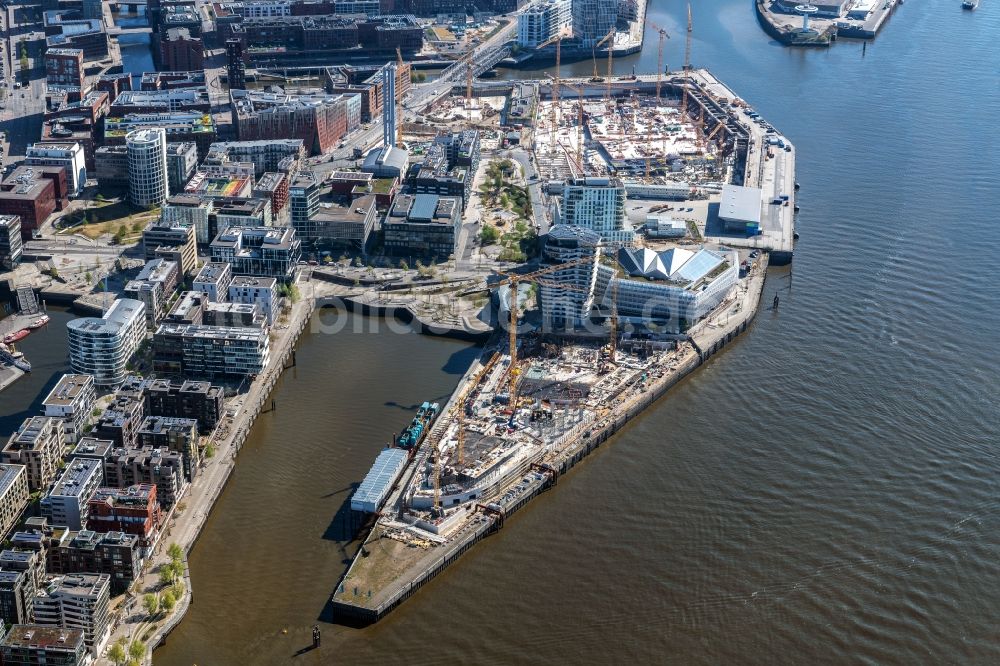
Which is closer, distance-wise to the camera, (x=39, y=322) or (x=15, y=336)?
(x=15, y=336)

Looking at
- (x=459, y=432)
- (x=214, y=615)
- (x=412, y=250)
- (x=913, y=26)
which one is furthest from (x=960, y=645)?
(x=913, y=26)

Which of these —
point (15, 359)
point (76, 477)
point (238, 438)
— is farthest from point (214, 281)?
point (76, 477)

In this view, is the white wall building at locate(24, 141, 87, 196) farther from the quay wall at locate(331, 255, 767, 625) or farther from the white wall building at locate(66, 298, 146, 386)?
the quay wall at locate(331, 255, 767, 625)

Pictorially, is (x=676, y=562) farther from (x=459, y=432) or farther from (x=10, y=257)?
(x=10, y=257)

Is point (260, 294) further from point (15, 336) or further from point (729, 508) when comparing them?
point (729, 508)

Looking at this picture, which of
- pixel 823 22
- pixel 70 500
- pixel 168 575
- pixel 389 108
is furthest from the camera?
pixel 823 22
